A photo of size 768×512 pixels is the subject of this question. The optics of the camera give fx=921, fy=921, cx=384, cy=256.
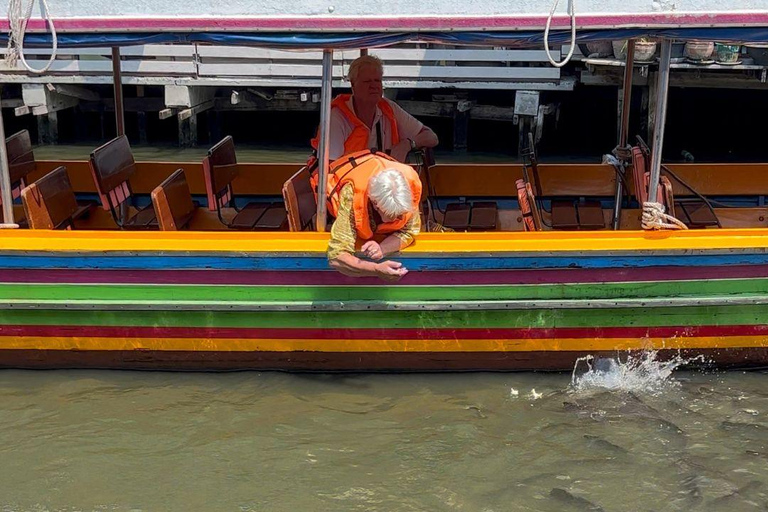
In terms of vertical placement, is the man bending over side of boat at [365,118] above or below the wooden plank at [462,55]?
below

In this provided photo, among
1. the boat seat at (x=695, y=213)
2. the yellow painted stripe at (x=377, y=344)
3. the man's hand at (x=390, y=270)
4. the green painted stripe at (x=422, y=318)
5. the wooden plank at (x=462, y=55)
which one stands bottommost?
the yellow painted stripe at (x=377, y=344)

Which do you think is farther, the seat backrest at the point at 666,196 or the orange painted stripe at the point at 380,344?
the seat backrest at the point at 666,196

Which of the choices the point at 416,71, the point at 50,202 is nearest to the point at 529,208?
the point at 50,202

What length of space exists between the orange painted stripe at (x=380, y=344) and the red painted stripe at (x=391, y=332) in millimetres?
30

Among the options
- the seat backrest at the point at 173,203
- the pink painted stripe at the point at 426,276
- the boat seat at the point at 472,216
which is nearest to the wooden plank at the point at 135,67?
the seat backrest at the point at 173,203

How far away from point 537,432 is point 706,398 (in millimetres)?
1098

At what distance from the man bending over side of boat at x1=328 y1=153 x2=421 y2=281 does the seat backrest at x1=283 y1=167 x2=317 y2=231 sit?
A: 0.45 metres

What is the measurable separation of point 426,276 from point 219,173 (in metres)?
2.10

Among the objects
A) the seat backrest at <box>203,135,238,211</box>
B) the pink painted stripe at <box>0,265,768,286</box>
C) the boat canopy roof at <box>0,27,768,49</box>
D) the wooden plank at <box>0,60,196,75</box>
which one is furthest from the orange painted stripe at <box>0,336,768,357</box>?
the wooden plank at <box>0,60,196,75</box>

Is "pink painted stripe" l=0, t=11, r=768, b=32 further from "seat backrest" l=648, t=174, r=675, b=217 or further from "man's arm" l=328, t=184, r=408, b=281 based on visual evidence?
"seat backrest" l=648, t=174, r=675, b=217

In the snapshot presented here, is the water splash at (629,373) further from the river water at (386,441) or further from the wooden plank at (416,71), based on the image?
the wooden plank at (416,71)

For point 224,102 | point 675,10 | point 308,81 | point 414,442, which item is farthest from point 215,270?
point 224,102

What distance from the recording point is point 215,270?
5.36 meters

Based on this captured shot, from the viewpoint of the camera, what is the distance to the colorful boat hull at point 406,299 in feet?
17.4
